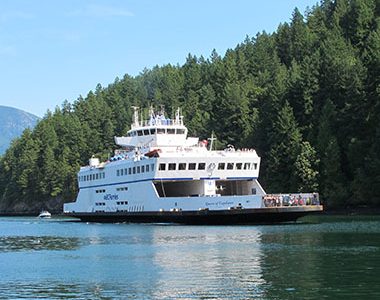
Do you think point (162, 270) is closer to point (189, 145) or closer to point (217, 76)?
point (189, 145)

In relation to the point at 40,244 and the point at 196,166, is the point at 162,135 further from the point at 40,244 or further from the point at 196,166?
the point at 40,244

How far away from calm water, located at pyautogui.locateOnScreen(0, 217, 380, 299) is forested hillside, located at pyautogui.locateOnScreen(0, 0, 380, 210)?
3386 cm

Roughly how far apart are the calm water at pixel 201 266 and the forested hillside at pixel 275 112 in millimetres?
33864

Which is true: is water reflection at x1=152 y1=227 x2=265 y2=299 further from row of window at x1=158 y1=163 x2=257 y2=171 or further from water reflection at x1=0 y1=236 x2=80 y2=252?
row of window at x1=158 y1=163 x2=257 y2=171

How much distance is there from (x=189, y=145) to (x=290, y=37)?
84.0 metres

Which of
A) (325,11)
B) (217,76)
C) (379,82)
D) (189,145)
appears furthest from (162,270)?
(325,11)

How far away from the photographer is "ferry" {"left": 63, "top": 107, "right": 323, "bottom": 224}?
58.6 m

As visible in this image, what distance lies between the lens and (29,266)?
34250mm

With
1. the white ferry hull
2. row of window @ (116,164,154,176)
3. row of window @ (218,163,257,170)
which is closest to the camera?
the white ferry hull

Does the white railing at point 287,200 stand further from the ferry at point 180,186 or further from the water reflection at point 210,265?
the water reflection at point 210,265

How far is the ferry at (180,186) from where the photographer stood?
58562mm

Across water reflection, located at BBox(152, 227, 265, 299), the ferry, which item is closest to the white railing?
the ferry

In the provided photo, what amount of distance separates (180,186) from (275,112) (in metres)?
30.6

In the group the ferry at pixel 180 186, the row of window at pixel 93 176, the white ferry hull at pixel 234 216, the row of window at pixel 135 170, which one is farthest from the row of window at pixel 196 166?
the row of window at pixel 93 176
